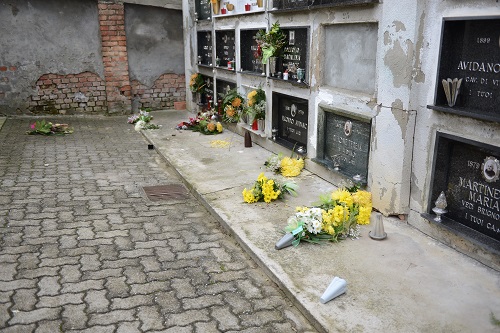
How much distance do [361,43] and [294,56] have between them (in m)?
1.44

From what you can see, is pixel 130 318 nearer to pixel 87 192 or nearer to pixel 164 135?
pixel 87 192

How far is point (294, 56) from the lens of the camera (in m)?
6.04

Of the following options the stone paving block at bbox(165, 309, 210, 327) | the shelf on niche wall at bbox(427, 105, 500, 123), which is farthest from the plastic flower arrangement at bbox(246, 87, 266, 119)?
the stone paving block at bbox(165, 309, 210, 327)

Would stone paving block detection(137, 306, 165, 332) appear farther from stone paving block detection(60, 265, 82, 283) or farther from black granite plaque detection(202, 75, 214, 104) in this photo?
black granite plaque detection(202, 75, 214, 104)

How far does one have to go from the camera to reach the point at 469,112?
336 cm

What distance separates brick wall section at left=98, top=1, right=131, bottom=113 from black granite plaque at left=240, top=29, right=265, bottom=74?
158 inches

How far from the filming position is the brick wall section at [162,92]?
1110 cm

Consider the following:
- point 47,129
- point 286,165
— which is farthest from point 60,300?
point 47,129

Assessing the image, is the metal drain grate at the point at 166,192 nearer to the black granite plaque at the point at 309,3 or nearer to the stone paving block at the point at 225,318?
the stone paving block at the point at 225,318

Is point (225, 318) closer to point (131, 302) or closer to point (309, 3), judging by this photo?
point (131, 302)

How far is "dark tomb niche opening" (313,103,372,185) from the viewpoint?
4770mm

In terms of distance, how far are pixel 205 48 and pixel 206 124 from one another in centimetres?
217

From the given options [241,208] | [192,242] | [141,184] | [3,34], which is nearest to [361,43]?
[241,208]

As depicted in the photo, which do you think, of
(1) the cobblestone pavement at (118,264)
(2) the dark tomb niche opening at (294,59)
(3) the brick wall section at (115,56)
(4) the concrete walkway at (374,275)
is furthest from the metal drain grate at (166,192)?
(3) the brick wall section at (115,56)
